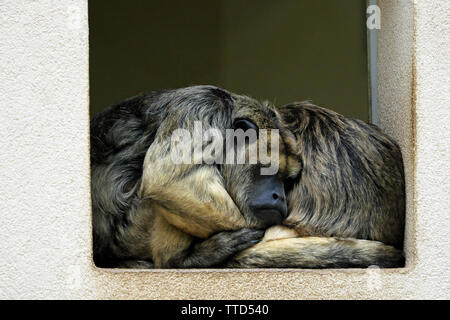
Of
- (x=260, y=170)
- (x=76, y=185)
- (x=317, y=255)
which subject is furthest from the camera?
(x=260, y=170)

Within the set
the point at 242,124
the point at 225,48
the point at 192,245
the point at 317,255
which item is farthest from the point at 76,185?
the point at 225,48

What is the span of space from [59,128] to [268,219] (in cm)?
107

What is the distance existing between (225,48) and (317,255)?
4.39 meters

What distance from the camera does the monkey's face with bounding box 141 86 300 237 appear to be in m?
3.77

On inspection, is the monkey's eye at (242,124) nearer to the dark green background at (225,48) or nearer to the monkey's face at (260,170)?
the monkey's face at (260,170)

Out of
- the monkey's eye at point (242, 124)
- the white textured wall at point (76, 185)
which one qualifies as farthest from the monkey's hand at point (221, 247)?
the monkey's eye at point (242, 124)

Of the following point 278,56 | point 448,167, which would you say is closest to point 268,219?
point 448,167

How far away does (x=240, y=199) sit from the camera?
4016mm

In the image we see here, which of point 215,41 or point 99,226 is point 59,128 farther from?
point 215,41

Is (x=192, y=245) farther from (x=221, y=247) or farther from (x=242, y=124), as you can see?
(x=242, y=124)

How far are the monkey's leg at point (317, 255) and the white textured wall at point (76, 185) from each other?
0.15 meters

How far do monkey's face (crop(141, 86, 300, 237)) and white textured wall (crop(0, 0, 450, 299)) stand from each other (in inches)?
12.7

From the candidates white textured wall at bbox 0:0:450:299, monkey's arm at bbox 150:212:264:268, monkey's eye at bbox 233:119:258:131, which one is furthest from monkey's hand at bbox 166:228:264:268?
monkey's eye at bbox 233:119:258:131

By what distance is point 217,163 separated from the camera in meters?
3.93
